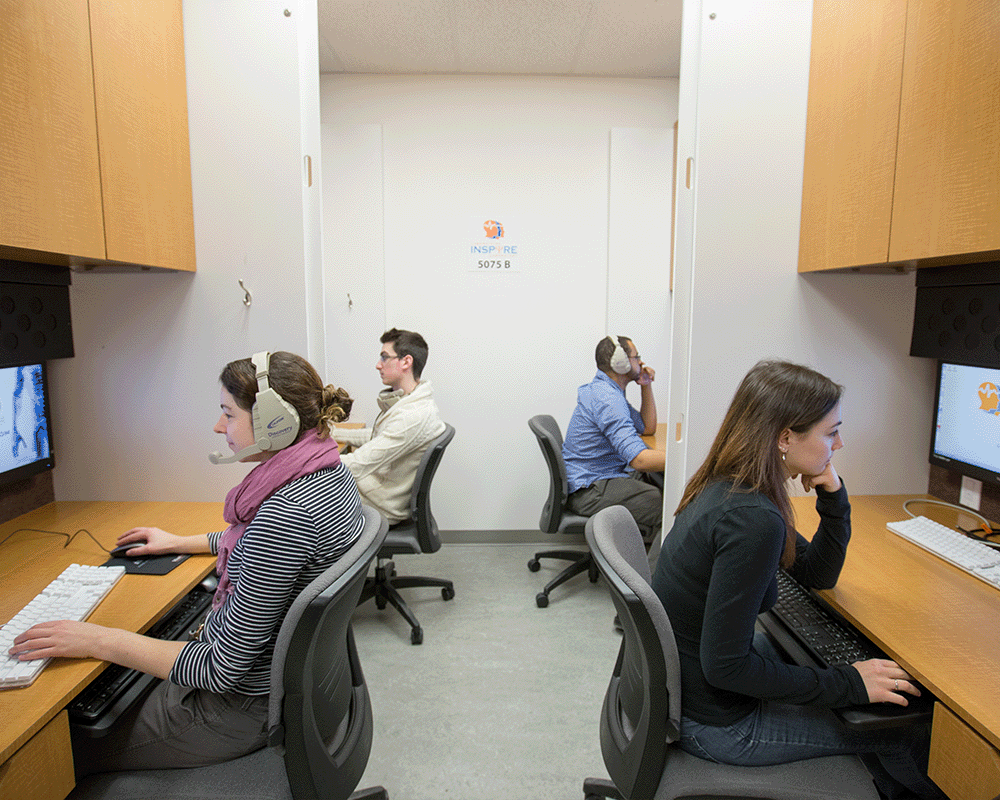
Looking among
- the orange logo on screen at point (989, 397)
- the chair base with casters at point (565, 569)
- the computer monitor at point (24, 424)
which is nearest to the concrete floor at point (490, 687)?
the chair base with casters at point (565, 569)

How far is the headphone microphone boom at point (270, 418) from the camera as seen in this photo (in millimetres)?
1308

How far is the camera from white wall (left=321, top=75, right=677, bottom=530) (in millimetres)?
3537

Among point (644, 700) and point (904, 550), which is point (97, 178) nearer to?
point (644, 700)

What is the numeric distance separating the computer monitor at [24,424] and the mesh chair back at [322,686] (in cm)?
116

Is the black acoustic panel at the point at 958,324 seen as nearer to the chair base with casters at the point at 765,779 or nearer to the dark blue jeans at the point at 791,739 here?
the dark blue jeans at the point at 791,739

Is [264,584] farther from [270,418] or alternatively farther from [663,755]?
[663,755]

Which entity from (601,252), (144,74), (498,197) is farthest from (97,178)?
(601,252)

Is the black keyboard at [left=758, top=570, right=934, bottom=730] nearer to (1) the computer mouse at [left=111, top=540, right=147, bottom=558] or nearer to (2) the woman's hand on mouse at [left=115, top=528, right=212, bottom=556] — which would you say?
(2) the woman's hand on mouse at [left=115, top=528, right=212, bottom=556]

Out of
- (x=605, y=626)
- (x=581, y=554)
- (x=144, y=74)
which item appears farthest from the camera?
(x=581, y=554)

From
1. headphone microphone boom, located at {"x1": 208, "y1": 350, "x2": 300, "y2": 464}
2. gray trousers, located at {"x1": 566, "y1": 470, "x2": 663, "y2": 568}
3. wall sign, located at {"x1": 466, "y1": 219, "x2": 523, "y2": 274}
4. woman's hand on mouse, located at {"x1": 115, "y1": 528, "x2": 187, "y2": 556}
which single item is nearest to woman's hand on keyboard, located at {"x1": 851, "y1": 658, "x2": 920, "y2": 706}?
headphone microphone boom, located at {"x1": 208, "y1": 350, "x2": 300, "y2": 464}

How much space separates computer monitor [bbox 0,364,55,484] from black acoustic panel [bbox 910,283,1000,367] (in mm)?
2770

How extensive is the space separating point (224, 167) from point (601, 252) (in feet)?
7.18

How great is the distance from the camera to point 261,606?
118cm

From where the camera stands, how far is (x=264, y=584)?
1.18 metres
